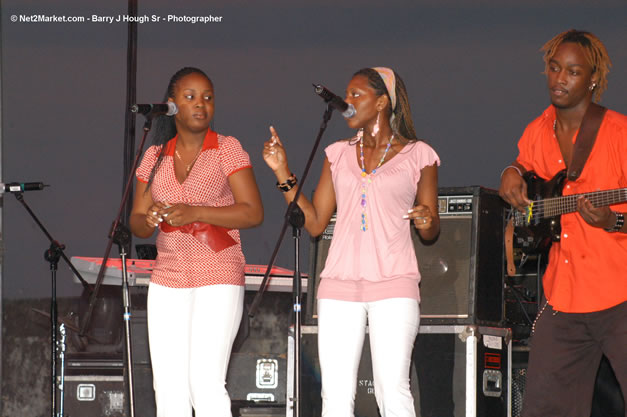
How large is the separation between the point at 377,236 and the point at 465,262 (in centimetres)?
97

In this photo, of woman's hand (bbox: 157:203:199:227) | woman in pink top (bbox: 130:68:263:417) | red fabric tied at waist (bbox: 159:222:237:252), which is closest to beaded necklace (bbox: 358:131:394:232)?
woman in pink top (bbox: 130:68:263:417)

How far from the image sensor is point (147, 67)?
7.18 metres

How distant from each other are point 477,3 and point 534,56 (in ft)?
2.21

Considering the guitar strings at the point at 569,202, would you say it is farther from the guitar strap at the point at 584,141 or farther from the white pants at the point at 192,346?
the white pants at the point at 192,346

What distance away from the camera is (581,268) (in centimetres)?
337

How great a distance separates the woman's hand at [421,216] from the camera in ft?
11.2

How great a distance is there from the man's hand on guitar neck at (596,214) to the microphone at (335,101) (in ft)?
3.34

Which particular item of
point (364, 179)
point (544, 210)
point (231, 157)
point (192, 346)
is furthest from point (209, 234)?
point (544, 210)

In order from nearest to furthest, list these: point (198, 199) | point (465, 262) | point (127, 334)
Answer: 1. point (127, 334)
2. point (198, 199)
3. point (465, 262)

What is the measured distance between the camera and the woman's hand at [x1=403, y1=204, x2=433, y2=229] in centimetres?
342

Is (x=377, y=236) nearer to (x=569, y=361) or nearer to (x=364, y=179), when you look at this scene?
(x=364, y=179)

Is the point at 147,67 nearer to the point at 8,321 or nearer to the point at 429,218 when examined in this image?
the point at 8,321

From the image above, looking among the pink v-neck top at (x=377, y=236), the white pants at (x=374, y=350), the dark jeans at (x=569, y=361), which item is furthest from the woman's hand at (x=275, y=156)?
the dark jeans at (x=569, y=361)

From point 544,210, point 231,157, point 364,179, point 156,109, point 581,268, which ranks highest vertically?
point 156,109
